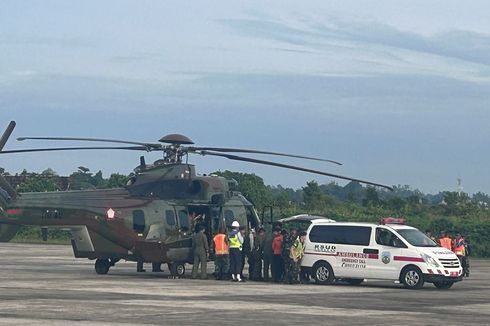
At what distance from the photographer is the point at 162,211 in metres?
32.4

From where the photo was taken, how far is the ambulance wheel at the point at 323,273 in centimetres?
3078

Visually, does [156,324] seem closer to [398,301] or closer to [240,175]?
[398,301]

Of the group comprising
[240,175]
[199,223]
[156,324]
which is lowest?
[156,324]

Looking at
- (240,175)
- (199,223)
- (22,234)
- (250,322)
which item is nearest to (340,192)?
(240,175)

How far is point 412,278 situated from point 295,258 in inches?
131

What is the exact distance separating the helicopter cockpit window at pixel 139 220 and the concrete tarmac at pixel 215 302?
1453 millimetres

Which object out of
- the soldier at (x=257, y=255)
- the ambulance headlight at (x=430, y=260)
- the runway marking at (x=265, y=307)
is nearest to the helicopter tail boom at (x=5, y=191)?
the soldier at (x=257, y=255)

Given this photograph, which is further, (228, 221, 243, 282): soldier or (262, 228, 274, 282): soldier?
(262, 228, 274, 282): soldier

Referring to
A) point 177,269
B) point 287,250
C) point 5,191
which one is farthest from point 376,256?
point 5,191

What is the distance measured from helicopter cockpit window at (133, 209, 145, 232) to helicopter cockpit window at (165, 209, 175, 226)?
27.1 inches

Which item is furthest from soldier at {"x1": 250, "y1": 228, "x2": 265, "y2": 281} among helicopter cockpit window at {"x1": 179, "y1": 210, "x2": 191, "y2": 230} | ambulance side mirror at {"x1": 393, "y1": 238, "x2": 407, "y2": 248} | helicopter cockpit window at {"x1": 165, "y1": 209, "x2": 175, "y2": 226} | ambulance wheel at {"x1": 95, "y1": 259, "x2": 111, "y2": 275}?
ambulance wheel at {"x1": 95, "y1": 259, "x2": 111, "y2": 275}

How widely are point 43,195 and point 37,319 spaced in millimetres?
14394

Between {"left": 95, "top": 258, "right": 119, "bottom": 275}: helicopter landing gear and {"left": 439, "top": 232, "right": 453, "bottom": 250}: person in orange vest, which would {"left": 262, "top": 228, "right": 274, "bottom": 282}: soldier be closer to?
{"left": 95, "top": 258, "right": 119, "bottom": 275}: helicopter landing gear

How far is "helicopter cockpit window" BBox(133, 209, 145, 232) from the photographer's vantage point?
32.4 m
